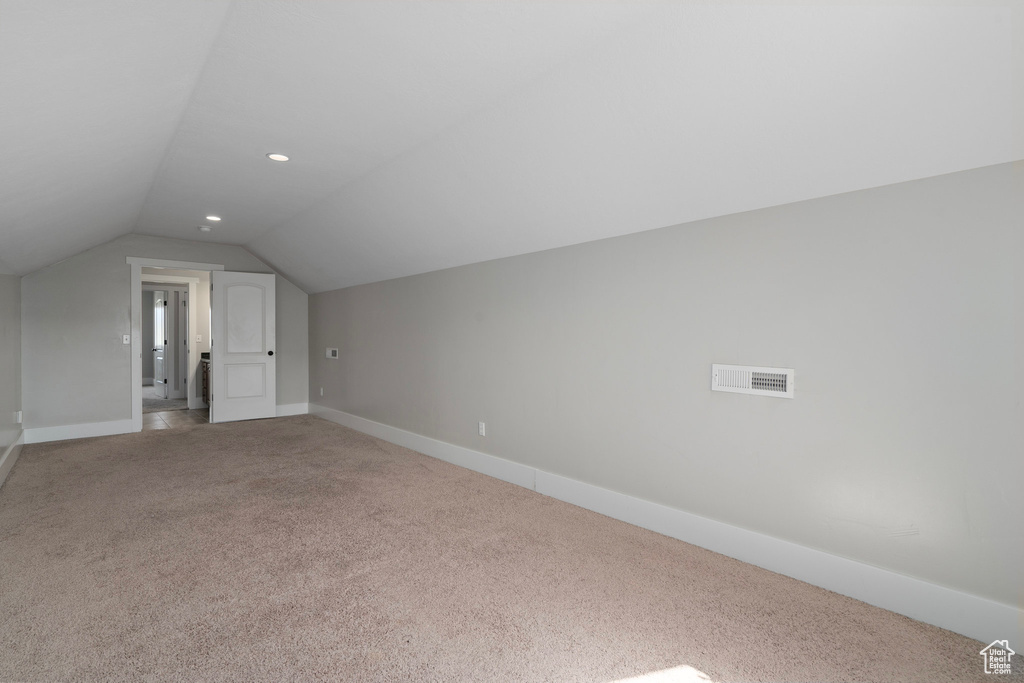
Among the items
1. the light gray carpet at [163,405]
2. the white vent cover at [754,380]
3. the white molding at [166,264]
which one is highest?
the white molding at [166,264]

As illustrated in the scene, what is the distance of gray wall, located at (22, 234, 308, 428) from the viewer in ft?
A: 19.4

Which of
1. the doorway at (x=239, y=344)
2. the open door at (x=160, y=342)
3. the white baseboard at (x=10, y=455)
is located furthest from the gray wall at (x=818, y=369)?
the open door at (x=160, y=342)

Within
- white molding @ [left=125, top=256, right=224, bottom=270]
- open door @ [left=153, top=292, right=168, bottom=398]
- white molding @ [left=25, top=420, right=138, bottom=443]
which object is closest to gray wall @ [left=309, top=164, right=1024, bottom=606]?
white molding @ [left=125, top=256, right=224, bottom=270]

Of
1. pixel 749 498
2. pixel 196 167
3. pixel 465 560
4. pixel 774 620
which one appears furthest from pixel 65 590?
pixel 749 498

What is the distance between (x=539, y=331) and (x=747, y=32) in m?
2.53

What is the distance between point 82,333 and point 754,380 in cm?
742

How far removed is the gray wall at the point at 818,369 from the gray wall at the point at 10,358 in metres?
4.64

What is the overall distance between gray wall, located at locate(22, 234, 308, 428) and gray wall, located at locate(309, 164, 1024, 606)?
5.44 meters

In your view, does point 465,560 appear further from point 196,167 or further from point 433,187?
point 196,167

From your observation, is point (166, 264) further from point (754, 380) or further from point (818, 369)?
point (818, 369)

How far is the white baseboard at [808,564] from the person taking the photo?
82.0 inches

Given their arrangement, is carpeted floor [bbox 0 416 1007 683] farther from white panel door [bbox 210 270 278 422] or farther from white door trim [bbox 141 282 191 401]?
white door trim [bbox 141 282 191 401]

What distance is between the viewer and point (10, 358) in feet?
16.6

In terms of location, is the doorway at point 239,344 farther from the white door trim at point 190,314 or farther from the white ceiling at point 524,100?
the white ceiling at point 524,100
